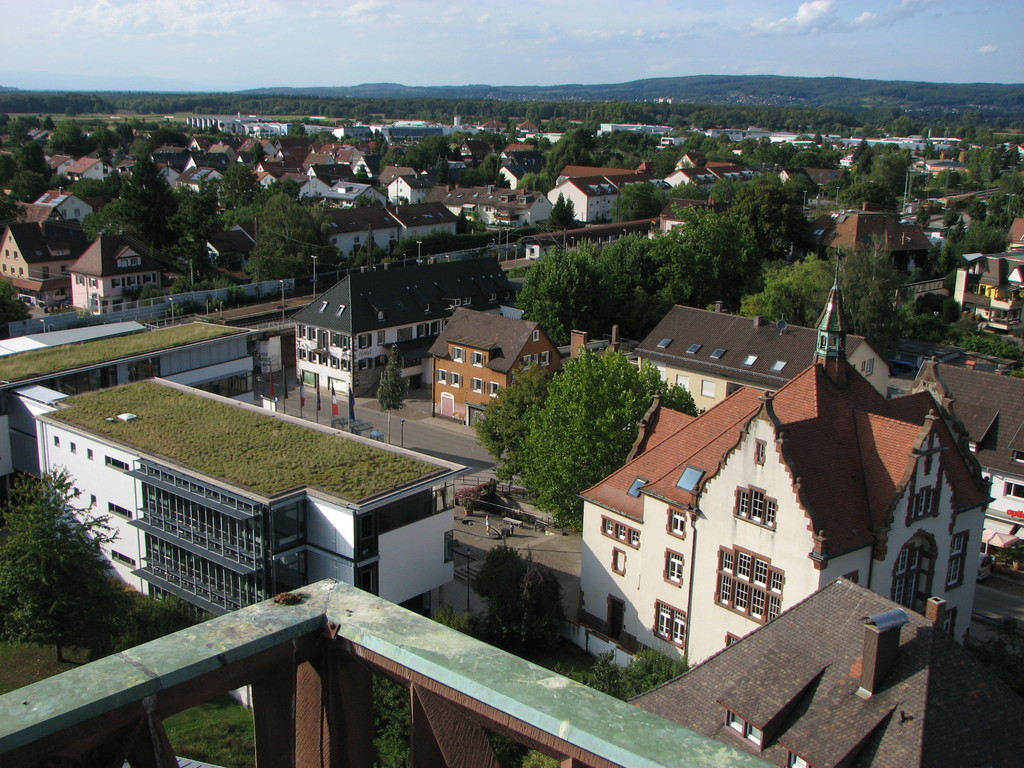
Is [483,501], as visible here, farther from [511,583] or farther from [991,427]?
[991,427]

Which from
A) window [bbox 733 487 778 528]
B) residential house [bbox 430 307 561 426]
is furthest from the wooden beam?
residential house [bbox 430 307 561 426]

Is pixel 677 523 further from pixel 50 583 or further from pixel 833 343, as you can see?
pixel 50 583

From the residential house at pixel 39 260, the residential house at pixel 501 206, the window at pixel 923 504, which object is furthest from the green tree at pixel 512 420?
the residential house at pixel 501 206

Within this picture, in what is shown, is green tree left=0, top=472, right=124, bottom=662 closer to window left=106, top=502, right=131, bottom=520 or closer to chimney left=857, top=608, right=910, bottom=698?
window left=106, top=502, right=131, bottom=520

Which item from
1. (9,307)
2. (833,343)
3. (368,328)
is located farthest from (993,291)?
(9,307)

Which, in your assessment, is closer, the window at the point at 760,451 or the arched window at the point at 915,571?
the window at the point at 760,451

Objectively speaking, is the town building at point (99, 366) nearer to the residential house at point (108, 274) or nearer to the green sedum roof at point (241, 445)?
the green sedum roof at point (241, 445)
